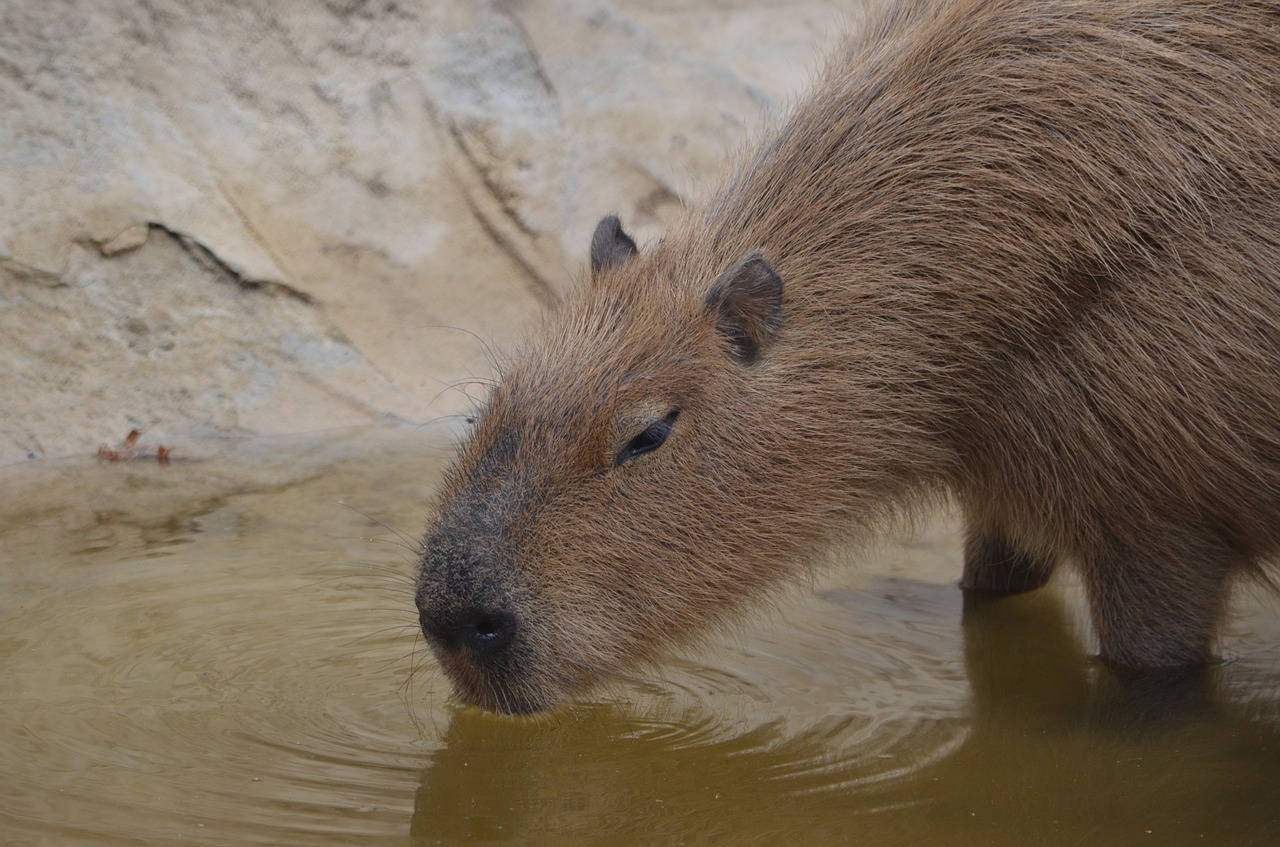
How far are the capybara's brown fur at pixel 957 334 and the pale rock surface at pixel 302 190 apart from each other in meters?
1.67

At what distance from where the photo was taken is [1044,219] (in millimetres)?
3910

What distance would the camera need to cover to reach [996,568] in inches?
201

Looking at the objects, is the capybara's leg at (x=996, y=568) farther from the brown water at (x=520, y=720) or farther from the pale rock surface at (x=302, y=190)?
the pale rock surface at (x=302, y=190)

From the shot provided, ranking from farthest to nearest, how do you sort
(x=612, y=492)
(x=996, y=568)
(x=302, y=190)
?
(x=302, y=190) → (x=996, y=568) → (x=612, y=492)

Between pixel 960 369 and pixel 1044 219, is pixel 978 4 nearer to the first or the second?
pixel 1044 219

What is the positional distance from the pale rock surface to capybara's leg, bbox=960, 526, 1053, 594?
1.87 meters

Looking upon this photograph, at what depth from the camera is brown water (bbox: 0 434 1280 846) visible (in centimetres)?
324

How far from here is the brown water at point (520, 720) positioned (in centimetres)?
324

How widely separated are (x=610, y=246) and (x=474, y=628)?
49.6 inches

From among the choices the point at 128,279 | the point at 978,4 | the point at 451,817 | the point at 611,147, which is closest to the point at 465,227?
the point at 611,147

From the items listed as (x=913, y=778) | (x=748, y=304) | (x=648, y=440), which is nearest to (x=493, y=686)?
(x=648, y=440)

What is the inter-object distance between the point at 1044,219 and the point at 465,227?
377 centimetres

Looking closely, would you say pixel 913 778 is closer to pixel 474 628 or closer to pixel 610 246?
pixel 474 628

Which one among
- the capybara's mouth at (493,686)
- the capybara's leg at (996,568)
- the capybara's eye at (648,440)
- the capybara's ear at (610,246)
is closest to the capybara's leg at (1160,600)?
the capybara's leg at (996,568)
